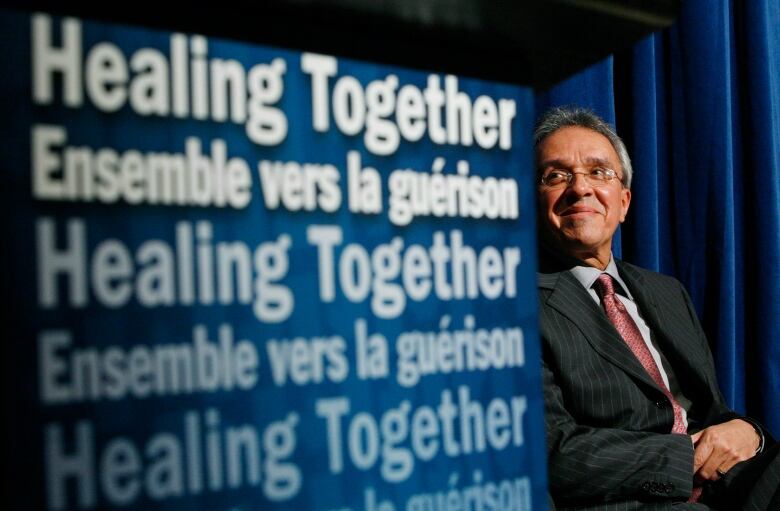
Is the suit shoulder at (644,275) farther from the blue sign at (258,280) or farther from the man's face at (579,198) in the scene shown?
the blue sign at (258,280)

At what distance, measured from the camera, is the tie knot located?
4.77 ft

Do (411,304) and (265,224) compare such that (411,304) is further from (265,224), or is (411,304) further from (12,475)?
(12,475)

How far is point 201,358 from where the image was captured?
0.42m

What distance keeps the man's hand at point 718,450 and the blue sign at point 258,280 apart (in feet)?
2.97

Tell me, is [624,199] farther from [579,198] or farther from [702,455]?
[702,455]

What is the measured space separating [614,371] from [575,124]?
57 cm

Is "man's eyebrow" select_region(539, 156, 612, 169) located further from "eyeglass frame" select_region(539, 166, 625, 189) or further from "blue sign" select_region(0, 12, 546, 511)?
"blue sign" select_region(0, 12, 546, 511)

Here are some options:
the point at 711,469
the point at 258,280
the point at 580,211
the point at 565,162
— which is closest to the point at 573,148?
the point at 565,162

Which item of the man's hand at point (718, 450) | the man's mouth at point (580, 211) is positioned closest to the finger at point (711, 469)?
the man's hand at point (718, 450)

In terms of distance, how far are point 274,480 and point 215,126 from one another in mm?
210

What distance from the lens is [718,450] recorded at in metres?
1.29

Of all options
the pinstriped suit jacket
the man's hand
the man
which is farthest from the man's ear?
the man's hand

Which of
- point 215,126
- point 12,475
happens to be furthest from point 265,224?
point 12,475

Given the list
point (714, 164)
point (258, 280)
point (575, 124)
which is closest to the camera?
point (258, 280)
